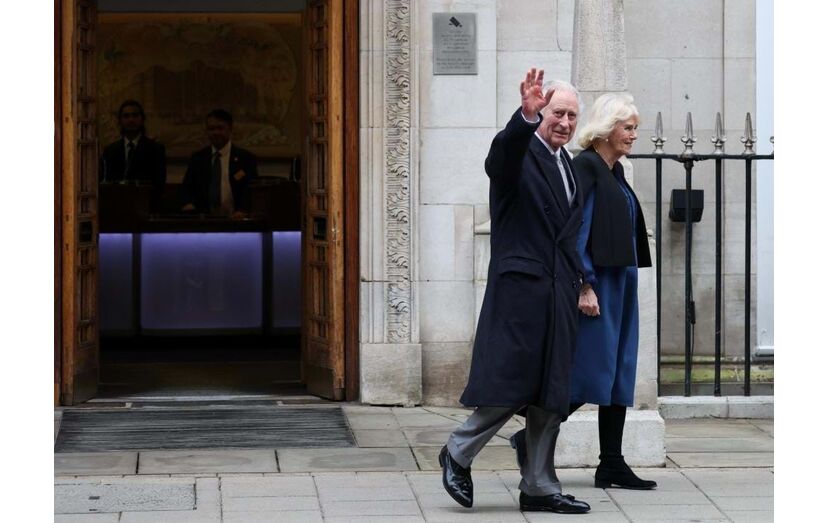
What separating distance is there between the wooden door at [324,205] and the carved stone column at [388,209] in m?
0.21

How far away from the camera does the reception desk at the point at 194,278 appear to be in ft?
46.5

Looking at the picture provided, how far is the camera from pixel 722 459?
8.41 m

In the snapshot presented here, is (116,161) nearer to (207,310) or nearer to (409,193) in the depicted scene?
(207,310)

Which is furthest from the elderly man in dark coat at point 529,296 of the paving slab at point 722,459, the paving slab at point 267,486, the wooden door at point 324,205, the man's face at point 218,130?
the man's face at point 218,130

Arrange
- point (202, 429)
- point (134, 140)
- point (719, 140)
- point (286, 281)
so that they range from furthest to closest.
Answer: point (134, 140)
point (286, 281)
point (719, 140)
point (202, 429)

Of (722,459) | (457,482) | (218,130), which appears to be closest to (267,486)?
(457,482)

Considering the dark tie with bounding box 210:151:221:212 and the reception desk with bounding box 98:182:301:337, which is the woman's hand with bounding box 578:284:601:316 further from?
the dark tie with bounding box 210:151:221:212

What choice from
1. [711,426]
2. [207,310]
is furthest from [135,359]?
[711,426]

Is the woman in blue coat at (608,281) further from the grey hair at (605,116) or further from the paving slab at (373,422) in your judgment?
the paving slab at (373,422)

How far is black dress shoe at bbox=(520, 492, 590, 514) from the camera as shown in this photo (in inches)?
272

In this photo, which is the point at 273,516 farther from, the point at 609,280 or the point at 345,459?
the point at 609,280

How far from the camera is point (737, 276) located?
10.6 meters

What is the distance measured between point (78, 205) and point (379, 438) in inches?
106
